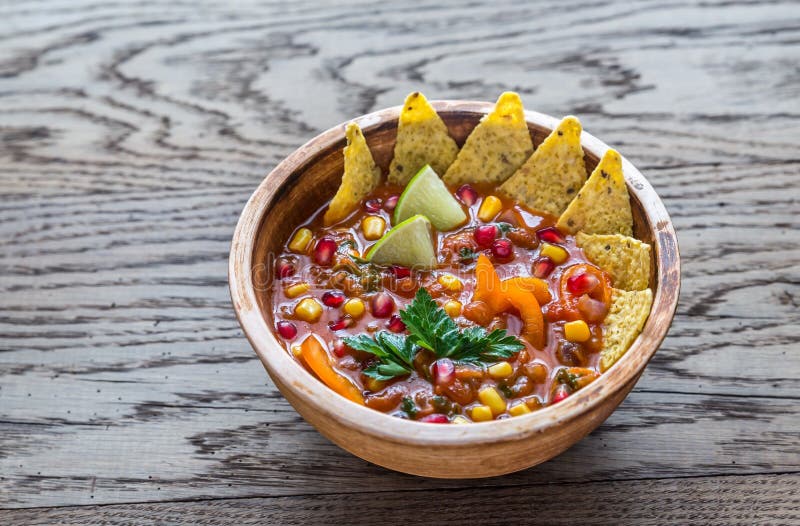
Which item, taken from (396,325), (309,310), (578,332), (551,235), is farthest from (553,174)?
(309,310)

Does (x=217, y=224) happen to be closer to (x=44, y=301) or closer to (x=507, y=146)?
(x=44, y=301)

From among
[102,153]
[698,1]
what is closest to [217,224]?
[102,153]

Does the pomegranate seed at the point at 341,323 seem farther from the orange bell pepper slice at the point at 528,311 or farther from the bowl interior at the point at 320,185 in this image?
the orange bell pepper slice at the point at 528,311

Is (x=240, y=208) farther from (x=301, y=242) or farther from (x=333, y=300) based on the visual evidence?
(x=333, y=300)

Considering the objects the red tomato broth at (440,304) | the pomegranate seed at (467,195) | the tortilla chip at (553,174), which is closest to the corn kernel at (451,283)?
the red tomato broth at (440,304)

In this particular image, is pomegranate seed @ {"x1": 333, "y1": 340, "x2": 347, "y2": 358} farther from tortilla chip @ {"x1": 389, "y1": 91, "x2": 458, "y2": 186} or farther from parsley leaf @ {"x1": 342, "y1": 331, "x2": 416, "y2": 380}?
tortilla chip @ {"x1": 389, "y1": 91, "x2": 458, "y2": 186}

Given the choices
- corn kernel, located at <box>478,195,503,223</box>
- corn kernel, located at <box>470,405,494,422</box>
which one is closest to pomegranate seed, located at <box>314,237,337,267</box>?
corn kernel, located at <box>478,195,503,223</box>
